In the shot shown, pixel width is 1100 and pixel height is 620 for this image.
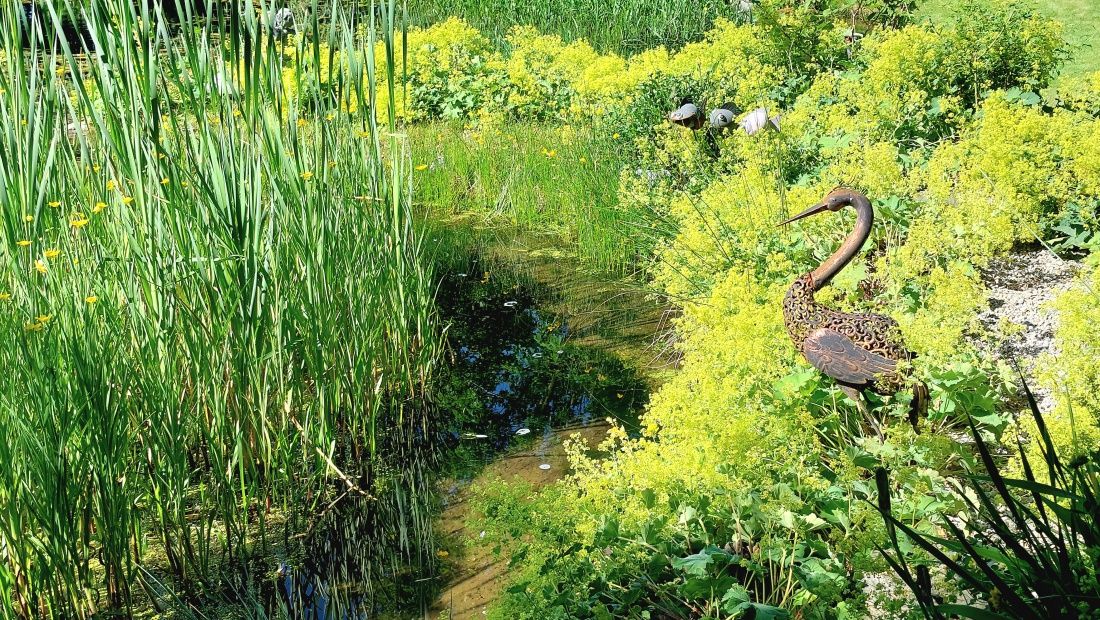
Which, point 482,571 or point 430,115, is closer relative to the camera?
point 482,571

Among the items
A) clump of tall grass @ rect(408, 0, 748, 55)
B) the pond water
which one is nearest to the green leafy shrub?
the pond water

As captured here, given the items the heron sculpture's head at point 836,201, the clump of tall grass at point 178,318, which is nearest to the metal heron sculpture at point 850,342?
the heron sculpture's head at point 836,201

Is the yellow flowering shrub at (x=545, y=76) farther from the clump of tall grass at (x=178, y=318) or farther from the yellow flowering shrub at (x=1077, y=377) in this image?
the yellow flowering shrub at (x=1077, y=377)

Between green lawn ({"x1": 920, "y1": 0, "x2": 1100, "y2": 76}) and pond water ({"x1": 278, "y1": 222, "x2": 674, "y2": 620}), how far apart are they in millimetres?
4743

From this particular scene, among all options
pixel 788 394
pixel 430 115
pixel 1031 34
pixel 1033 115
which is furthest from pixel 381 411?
pixel 430 115

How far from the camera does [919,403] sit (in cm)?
306

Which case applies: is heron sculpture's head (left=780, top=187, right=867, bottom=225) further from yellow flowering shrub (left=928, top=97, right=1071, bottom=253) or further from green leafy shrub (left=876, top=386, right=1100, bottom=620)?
green leafy shrub (left=876, top=386, right=1100, bottom=620)

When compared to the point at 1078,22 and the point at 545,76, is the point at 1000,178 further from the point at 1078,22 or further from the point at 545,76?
the point at 1078,22

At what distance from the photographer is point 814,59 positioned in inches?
266

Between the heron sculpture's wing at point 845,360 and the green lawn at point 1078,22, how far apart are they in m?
6.16

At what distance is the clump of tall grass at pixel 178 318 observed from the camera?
265 cm

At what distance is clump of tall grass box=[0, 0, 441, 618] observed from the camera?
104 inches

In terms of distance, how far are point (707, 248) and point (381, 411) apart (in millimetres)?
1757

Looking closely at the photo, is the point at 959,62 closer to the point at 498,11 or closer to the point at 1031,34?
the point at 1031,34
